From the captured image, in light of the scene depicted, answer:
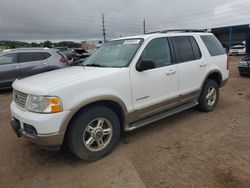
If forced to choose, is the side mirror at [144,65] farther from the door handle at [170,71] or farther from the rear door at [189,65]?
the rear door at [189,65]

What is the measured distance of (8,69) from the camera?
29.0 feet

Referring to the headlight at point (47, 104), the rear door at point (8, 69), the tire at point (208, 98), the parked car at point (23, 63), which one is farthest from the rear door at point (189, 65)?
the rear door at point (8, 69)

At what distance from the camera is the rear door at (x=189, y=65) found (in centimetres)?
455

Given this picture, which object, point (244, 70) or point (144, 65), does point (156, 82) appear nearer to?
point (144, 65)

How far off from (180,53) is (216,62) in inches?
52.1

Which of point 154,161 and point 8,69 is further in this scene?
point 8,69

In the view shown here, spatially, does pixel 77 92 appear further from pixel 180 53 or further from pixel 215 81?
pixel 215 81

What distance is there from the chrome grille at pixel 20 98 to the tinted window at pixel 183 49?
9.44 ft

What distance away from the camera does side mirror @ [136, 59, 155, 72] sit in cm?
367

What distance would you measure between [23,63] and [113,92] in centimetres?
701

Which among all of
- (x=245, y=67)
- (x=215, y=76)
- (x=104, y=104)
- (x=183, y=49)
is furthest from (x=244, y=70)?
(x=104, y=104)

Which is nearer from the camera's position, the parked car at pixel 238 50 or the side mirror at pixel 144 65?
the side mirror at pixel 144 65

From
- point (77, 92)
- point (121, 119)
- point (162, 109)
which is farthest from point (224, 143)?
point (77, 92)

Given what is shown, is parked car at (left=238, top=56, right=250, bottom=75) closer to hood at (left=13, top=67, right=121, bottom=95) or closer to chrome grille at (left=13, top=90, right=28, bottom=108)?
hood at (left=13, top=67, right=121, bottom=95)
